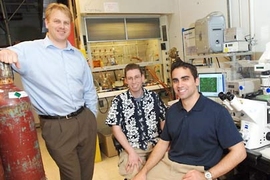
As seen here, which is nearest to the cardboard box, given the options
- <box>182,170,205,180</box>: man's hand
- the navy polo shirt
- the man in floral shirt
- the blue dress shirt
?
the man in floral shirt

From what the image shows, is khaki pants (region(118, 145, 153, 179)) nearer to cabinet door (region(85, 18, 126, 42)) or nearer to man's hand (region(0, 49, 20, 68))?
man's hand (region(0, 49, 20, 68))

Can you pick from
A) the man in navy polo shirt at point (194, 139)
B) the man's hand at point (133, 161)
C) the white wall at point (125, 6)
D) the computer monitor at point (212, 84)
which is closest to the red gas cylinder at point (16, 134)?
the man in navy polo shirt at point (194, 139)

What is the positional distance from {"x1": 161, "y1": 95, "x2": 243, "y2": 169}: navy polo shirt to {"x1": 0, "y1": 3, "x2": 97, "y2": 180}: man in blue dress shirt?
71 cm

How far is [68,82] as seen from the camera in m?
1.71

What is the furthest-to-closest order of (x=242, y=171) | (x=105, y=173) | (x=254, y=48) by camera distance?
(x=105, y=173)
(x=254, y=48)
(x=242, y=171)

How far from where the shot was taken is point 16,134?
106 centimetres

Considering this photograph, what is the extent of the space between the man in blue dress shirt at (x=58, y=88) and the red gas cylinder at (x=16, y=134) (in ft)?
1.64

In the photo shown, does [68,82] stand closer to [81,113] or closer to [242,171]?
[81,113]

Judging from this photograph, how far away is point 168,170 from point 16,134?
984 mm

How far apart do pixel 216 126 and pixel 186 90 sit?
290mm

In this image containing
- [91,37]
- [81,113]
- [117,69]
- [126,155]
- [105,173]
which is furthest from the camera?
[117,69]

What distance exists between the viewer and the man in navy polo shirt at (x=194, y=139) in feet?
4.55

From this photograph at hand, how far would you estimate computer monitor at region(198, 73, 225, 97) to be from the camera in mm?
2307

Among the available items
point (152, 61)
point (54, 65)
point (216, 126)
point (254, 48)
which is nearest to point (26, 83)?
point (54, 65)
